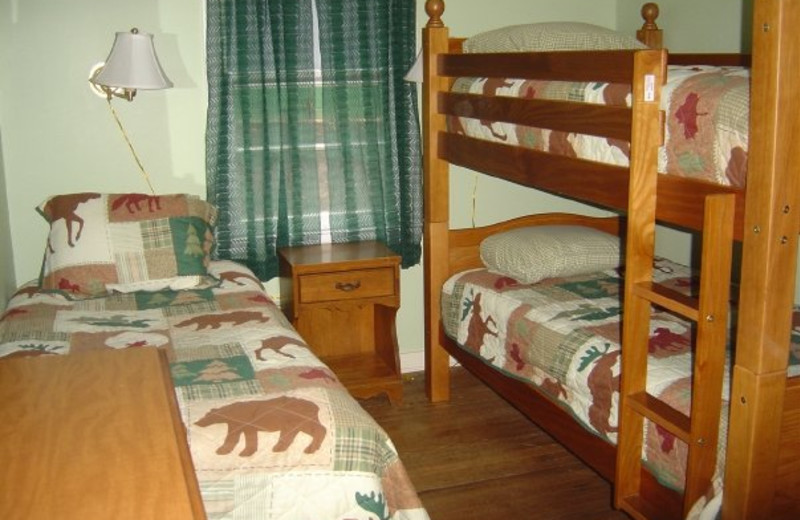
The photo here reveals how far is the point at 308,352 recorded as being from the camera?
219cm

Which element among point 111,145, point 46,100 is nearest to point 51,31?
point 46,100

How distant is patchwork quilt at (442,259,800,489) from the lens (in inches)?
82.8

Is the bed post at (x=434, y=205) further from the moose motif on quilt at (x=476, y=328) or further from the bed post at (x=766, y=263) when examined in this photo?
the bed post at (x=766, y=263)

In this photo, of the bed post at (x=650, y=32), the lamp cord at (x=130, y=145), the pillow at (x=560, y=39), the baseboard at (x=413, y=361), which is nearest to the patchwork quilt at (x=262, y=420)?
the lamp cord at (x=130, y=145)

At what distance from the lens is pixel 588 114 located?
2209 millimetres

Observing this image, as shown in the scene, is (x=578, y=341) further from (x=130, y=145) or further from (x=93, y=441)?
(x=130, y=145)

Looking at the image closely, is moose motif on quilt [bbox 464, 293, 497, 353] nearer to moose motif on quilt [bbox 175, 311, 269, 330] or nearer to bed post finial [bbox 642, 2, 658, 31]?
moose motif on quilt [bbox 175, 311, 269, 330]

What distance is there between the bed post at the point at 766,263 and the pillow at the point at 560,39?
45.9 inches

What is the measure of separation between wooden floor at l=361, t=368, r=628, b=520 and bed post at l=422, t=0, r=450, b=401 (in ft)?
0.46

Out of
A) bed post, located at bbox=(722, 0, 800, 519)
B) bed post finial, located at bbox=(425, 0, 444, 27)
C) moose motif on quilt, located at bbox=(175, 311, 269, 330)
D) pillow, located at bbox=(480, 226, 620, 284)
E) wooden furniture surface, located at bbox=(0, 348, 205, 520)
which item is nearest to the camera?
wooden furniture surface, located at bbox=(0, 348, 205, 520)

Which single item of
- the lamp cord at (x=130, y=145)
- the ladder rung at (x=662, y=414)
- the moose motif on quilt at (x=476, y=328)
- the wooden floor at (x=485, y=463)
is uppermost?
the lamp cord at (x=130, y=145)

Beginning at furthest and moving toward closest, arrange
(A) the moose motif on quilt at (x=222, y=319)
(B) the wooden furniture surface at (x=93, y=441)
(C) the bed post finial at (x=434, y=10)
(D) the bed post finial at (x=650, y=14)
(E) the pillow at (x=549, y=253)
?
(D) the bed post finial at (x=650, y=14)
(C) the bed post finial at (x=434, y=10)
(E) the pillow at (x=549, y=253)
(A) the moose motif on quilt at (x=222, y=319)
(B) the wooden furniture surface at (x=93, y=441)

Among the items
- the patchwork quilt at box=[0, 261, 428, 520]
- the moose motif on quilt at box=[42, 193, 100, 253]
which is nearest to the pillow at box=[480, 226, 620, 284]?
the patchwork quilt at box=[0, 261, 428, 520]

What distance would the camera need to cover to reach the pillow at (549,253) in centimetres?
302
